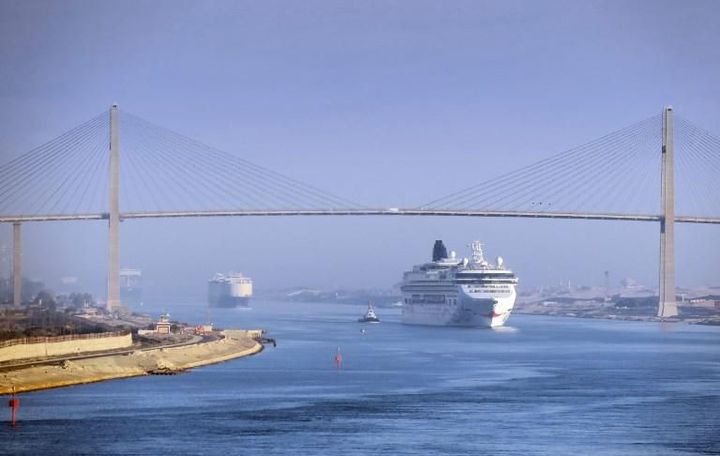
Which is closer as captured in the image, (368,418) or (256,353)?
(368,418)

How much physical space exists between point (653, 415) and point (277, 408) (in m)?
9.81

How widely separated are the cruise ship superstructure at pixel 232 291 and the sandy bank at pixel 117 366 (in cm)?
12418

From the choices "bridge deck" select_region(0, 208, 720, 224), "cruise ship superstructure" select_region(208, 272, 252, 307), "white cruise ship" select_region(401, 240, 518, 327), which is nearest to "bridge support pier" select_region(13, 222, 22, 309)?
"bridge deck" select_region(0, 208, 720, 224)

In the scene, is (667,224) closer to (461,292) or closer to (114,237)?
(461,292)

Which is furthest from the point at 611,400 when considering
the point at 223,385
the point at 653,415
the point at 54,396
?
the point at 54,396

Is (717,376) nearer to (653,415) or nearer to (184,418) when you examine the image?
(653,415)

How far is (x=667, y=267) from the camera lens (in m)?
92.2

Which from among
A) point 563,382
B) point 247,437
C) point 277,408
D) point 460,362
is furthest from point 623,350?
point 247,437

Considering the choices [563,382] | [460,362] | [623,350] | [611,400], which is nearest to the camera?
[611,400]

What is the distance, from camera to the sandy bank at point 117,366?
A: 40125 millimetres

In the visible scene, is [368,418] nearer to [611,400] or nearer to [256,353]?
[611,400]

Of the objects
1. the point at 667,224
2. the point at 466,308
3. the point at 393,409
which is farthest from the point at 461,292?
the point at 393,409

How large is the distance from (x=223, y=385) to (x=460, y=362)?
1555cm

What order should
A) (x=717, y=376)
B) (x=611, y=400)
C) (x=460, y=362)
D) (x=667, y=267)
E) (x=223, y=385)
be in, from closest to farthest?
(x=611, y=400) < (x=223, y=385) < (x=717, y=376) < (x=460, y=362) < (x=667, y=267)
